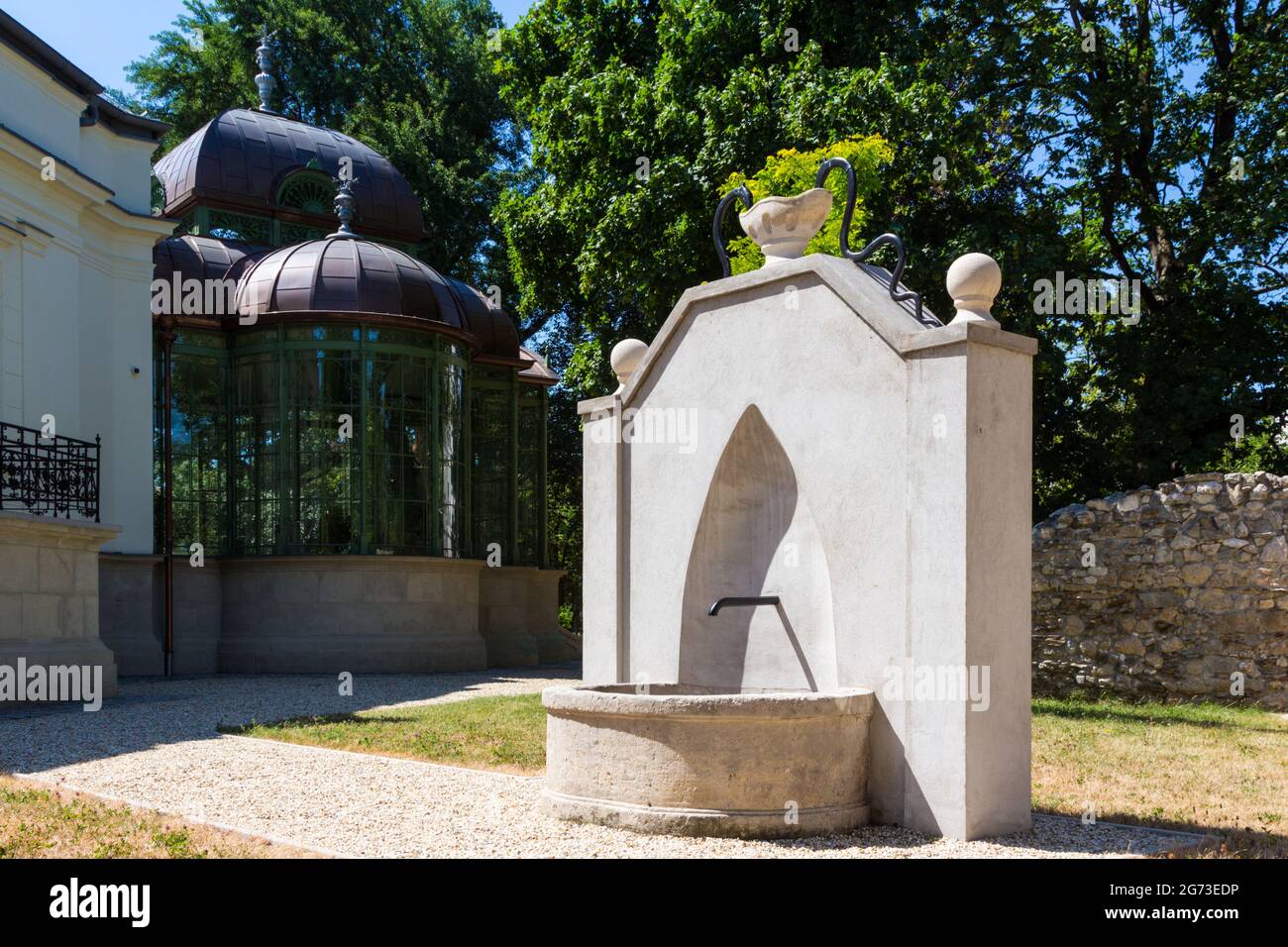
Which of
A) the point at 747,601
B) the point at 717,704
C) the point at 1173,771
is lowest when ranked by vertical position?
the point at 1173,771

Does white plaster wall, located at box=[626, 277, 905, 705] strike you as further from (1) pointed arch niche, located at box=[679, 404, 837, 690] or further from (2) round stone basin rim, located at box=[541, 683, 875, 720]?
(2) round stone basin rim, located at box=[541, 683, 875, 720]

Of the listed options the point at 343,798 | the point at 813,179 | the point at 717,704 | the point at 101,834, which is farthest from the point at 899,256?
the point at 813,179

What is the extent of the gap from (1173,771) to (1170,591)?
6686mm

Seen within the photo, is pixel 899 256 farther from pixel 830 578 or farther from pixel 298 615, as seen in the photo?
pixel 298 615

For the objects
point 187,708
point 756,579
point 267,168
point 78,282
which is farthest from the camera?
point 267,168

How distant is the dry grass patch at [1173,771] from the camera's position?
261 inches

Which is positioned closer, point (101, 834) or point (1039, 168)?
point (101, 834)

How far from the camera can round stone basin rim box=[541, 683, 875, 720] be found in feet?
18.6

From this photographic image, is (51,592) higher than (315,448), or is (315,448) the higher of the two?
(315,448)

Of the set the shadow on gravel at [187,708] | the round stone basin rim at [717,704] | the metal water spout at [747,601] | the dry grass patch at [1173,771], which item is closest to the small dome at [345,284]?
the shadow on gravel at [187,708]

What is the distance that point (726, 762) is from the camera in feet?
18.7

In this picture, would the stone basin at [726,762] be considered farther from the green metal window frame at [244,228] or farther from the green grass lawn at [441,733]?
the green metal window frame at [244,228]

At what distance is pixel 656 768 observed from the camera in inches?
229

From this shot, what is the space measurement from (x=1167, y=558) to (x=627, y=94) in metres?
10.4
